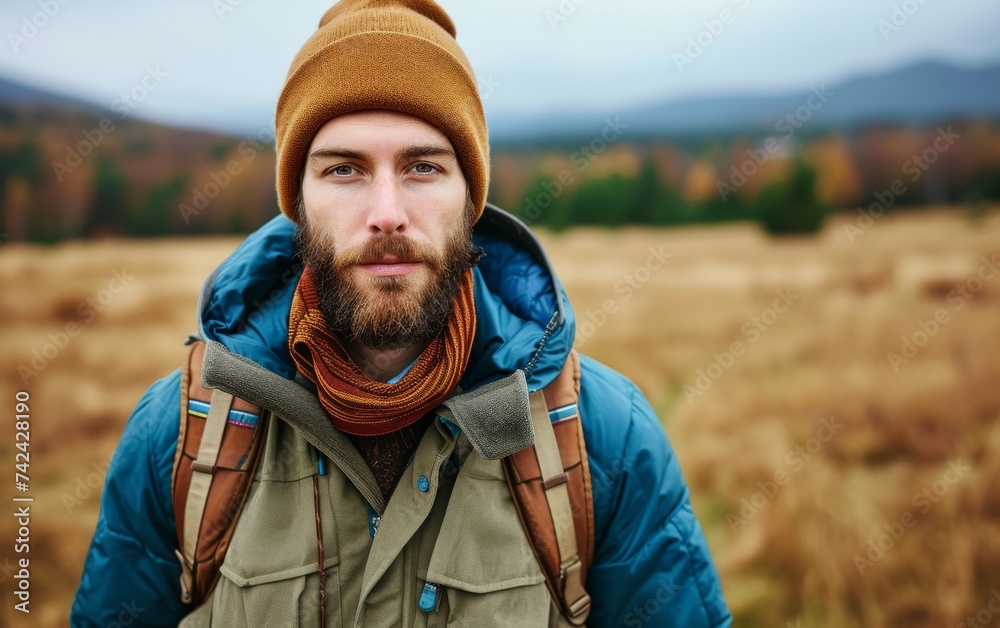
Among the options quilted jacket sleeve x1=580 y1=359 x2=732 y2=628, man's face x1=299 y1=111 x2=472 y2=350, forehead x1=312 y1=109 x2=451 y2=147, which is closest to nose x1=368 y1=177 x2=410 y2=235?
man's face x1=299 y1=111 x2=472 y2=350

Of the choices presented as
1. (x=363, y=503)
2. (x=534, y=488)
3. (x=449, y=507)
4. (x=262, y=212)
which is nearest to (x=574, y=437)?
(x=534, y=488)

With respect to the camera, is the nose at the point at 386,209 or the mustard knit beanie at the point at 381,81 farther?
the mustard knit beanie at the point at 381,81

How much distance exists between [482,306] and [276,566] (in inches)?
40.0

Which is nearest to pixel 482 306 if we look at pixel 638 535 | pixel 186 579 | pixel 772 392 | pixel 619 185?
pixel 638 535

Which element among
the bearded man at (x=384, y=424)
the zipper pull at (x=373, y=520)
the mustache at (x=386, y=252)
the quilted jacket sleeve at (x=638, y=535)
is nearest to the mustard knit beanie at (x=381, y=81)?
the bearded man at (x=384, y=424)

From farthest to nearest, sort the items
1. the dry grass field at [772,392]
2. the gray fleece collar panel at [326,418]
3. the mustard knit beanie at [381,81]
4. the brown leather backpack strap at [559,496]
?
the dry grass field at [772,392] < the mustard knit beanie at [381,81] < the brown leather backpack strap at [559,496] < the gray fleece collar panel at [326,418]

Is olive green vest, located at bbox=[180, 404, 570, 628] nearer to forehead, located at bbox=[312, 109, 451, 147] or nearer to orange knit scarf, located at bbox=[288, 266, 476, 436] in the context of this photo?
orange knit scarf, located at bbox=[288, 266, 476, 436]

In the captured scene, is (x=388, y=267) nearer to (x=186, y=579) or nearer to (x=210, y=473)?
(x=210, y=473)

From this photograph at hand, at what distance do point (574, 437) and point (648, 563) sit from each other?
0.48m

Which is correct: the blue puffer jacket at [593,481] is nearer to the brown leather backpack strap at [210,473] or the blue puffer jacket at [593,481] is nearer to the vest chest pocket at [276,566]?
the brown leather backpack strap at [210,473]

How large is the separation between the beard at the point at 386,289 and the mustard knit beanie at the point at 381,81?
0.29m

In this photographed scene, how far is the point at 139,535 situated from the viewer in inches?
85.0

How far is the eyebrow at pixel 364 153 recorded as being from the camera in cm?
210

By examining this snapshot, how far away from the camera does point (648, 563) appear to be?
2152 millimetres
